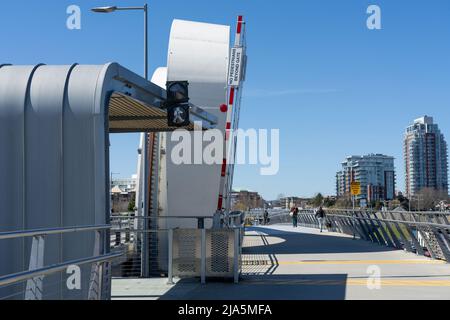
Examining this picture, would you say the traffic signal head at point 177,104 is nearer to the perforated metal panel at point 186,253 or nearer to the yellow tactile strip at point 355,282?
the perforated metal panel at point 186,253

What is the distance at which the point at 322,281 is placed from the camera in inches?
461

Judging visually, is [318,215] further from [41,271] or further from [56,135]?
[41,271]

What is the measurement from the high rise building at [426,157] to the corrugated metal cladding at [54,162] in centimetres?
14786

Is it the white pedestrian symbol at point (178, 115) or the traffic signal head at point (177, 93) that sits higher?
the traffic signal head at point (177, 93)

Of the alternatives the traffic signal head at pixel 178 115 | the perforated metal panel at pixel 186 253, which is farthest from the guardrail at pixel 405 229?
the traffic signal head at pixel 178 115

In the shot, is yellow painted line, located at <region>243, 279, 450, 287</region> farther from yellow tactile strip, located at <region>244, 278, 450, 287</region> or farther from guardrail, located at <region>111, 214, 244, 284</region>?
guardrail, located at <region>111, 214, 244, 284</region>

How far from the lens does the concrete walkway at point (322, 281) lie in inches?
396

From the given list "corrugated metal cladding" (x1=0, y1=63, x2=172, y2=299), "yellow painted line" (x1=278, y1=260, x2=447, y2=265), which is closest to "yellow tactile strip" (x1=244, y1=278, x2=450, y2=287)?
"yellow painted line" (x1=278, y1=260, x2=447, y2=265)

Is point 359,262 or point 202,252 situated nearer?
point 202,252

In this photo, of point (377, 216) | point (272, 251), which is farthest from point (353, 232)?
point (272, 251)

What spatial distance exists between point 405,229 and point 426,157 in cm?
14033

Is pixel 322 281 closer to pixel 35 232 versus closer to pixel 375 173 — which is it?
pixel 35 232

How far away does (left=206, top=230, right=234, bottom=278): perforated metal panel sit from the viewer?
1184 centimetres

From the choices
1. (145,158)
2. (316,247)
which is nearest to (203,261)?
(145,158)
